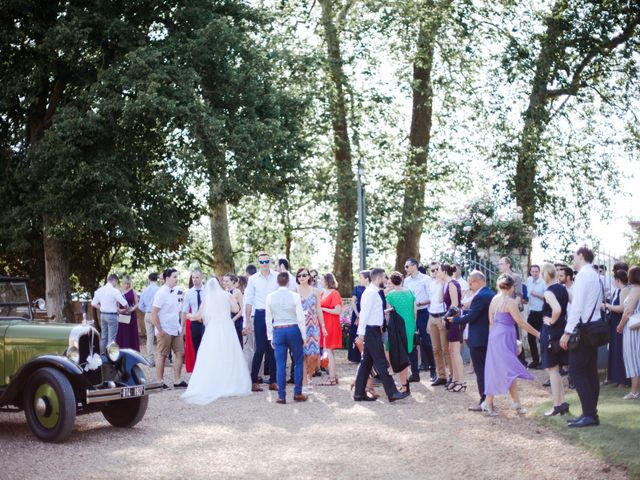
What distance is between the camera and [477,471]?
317 inches

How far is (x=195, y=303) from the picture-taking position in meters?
15.0

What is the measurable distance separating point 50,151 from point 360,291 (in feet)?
32.8

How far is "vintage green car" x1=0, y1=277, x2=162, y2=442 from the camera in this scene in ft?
33.3

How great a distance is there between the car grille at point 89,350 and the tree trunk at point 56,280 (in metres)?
15.0

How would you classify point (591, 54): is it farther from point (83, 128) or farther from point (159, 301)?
point (159, 301)

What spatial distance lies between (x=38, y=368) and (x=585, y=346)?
641 centimetres

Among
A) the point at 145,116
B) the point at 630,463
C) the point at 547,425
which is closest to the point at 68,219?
the point at 145,116

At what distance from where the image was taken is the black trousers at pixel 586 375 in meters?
10.0

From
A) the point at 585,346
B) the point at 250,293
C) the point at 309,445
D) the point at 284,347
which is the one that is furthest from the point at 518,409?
the point at 250,293

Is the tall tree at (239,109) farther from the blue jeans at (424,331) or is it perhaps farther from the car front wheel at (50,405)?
the car front wheel at (50,405)

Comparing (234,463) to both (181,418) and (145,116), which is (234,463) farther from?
(145,116)

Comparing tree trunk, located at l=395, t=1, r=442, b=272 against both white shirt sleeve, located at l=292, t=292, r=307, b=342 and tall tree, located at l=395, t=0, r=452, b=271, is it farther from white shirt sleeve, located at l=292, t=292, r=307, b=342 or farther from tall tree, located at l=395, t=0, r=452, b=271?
white shirt sleeve, located at l=292, t=292, r=307, b=342

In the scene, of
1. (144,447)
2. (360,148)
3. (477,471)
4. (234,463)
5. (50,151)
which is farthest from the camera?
(360,148)

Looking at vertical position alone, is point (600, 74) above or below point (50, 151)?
above
